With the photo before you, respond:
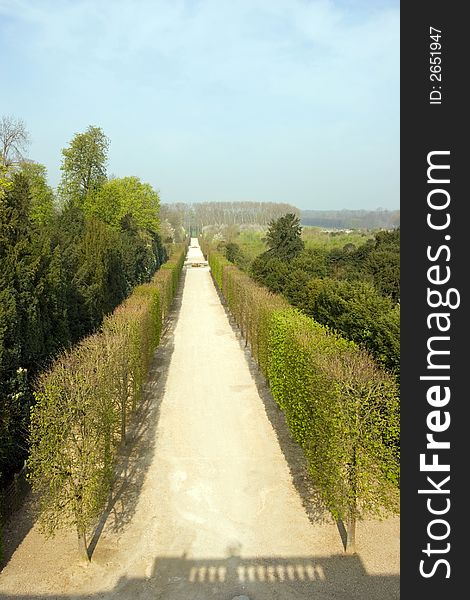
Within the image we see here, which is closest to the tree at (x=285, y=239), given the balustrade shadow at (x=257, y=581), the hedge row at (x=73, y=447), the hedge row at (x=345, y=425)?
the hedge row at (x=345, y=425)

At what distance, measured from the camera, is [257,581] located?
933 centimetres

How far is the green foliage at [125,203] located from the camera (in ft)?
149

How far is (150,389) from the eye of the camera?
20359 millimetres

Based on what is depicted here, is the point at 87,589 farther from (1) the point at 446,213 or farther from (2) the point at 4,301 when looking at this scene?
(1) the point at 446,213

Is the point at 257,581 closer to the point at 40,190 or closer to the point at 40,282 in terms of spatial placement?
the point at 40,282

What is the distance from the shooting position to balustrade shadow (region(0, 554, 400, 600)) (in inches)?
350

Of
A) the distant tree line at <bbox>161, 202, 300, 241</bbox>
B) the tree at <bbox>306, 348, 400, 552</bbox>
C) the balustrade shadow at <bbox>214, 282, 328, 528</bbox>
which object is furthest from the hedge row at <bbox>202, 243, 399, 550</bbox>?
the distant tree line at <bbox>161, 202, 300, 241</bbox>

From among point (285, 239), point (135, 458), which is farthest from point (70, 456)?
point (285, 239)

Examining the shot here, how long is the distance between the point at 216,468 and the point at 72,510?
4954mm

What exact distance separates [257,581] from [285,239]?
115 ft

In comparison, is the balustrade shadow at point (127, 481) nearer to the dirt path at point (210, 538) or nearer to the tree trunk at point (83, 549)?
the dirt path at point (210, 538)

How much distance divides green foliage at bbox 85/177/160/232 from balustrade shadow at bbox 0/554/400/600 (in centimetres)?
3943

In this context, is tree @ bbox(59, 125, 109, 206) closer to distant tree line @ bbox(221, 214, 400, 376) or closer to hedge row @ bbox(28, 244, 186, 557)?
distant tree line @ bbox(221, 214, 400, 376)

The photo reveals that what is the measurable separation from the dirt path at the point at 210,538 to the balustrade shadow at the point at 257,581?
0.07 ft
